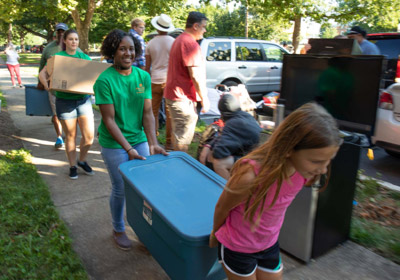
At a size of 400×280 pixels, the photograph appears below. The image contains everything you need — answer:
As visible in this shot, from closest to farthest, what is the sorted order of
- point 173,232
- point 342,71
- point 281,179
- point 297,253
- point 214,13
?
point 281,179
point 173,232
point 342,71
point 297,253
point 214,13

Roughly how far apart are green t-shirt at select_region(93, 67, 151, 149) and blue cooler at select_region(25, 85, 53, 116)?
3.75 m

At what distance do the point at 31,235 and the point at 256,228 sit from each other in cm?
224

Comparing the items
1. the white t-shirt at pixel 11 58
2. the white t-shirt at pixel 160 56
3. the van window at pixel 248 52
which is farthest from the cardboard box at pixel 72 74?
the white t-shirt at pixel 11 58

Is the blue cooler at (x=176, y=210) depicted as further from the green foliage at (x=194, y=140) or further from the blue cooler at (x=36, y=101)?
the blue cooler at (x=36, y=101)

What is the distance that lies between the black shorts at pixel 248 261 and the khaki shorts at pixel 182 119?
2522 mm

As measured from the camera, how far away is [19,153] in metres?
4.96

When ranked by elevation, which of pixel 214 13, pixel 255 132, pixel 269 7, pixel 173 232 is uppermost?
pixel 214 13

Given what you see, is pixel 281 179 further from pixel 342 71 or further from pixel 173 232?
pixel 342 71

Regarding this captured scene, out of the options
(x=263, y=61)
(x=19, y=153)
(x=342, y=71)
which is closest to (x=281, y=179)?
(x=342, y=71)

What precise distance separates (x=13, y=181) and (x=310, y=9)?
15.4 meters

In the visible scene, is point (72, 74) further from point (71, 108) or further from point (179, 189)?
point (179, 189)

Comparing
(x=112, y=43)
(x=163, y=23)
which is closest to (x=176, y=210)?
(x=112, y=43)

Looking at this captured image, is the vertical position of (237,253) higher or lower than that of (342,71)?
lower

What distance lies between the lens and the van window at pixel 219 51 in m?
8.55
